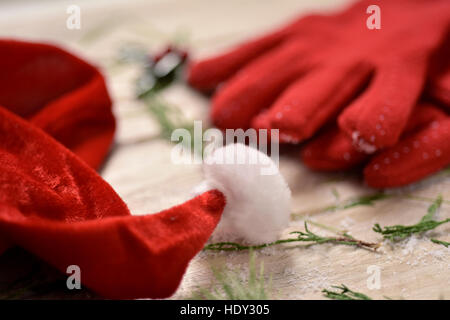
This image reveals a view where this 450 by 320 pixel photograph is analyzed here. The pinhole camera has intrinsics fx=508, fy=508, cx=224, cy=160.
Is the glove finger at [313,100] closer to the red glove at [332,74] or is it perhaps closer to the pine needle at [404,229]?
the red glove at [332,74]

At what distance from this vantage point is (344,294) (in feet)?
1.40

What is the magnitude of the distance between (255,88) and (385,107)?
6.7 inches

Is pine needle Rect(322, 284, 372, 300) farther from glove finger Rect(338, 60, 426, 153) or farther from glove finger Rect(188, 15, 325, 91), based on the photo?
glove finger Rect(188, 15, 325, 91)

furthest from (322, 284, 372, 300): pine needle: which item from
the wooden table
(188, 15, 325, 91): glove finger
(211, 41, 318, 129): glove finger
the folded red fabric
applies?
(188, 15, 325, 91): glove finger

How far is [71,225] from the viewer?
0.38 m

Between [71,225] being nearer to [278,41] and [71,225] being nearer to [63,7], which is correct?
[278,41]

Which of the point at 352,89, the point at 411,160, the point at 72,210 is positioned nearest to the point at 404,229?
the point at 411,160

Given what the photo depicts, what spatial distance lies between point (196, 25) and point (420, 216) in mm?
651

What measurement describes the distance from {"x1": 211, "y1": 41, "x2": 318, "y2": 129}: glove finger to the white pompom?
20 cm

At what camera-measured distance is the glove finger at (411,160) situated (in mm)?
543

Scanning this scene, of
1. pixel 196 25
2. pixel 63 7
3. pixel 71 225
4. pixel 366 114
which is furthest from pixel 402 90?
pixel 63 7

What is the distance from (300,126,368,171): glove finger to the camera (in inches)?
22.6

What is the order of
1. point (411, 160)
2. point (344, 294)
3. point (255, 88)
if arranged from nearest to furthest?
1. point (344, 294)
2. point (411, 160)
3. point (255, 88)

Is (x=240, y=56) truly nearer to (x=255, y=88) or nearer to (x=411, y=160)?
(x=255, y=88)
